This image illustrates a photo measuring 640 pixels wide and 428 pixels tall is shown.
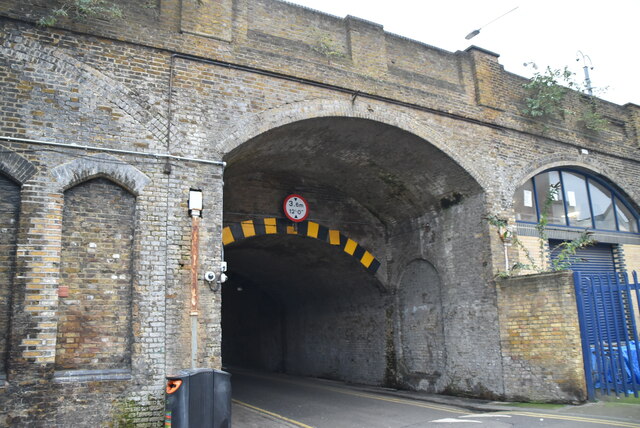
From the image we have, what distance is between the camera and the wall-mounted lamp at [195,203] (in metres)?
8.86

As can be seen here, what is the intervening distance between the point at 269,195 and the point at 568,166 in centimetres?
819

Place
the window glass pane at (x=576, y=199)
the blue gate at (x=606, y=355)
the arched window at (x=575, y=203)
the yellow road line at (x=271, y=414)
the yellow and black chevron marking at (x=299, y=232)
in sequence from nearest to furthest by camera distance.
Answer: the yellow road line at (x=271, y=414) < the blue gate at (x=606, y=355) < the yellow and black chevron marking at (x=299, y=232) < the arched window at (x=575, y=203) < the window glass pane at (x=576, y=199)

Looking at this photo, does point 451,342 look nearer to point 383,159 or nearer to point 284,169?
point 383,159

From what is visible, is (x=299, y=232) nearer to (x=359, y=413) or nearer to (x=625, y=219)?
(x=359, y=413)

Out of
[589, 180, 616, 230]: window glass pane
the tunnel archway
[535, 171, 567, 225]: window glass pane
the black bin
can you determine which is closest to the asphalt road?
the tunnel archway

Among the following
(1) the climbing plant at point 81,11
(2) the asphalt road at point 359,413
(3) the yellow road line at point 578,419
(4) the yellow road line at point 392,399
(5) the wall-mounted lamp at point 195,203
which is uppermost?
(1) the climbing plant at point 81,11

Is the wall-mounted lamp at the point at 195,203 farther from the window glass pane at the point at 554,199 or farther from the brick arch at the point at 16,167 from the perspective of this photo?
the window glass pane at the point at 554,199

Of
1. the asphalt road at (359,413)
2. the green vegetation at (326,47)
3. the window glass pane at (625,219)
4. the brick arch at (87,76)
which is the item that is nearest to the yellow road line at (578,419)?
the asphalt road at (359,413)

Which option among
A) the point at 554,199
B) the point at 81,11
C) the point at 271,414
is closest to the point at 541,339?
the point at 554,199

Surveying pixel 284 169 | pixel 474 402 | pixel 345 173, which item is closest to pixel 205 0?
pixel 284 169

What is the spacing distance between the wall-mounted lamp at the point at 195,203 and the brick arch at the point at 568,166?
7518 mm

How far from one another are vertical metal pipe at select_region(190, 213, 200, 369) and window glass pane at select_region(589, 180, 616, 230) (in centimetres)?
1167

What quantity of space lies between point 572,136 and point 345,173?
6.45 m

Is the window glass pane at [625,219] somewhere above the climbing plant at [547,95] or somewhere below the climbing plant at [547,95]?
below
